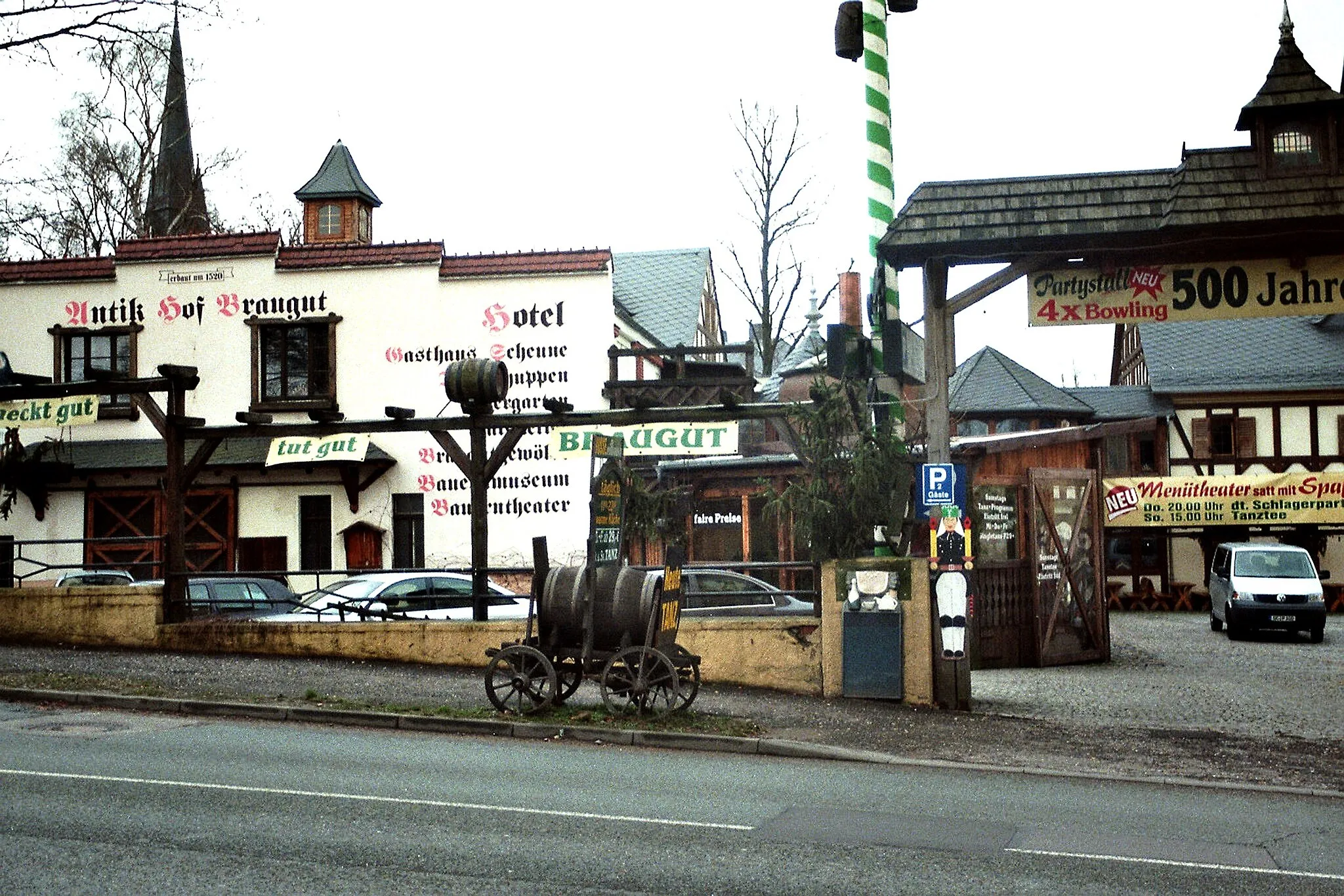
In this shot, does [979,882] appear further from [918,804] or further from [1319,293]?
[1319,293]

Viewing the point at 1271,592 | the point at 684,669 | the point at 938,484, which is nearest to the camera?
the point at 684,669

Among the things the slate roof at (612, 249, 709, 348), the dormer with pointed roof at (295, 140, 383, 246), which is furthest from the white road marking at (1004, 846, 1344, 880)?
the dormer with pointed roof at (295, 140, 383, 246)

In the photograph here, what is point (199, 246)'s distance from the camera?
107 feet

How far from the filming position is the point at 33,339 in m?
32.8

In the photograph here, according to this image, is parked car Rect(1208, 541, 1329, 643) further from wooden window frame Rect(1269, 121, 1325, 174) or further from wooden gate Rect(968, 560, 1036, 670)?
wooden window frame Rect(1269, 121, 1325, 174)

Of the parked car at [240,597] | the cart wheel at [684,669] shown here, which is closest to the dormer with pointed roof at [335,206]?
the parked car at [240,597]

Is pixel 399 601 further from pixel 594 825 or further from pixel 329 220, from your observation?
pixel 329 220

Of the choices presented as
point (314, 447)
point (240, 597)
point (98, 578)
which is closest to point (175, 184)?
point (98, 578)

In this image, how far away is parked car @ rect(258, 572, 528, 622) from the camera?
1908 centimetres

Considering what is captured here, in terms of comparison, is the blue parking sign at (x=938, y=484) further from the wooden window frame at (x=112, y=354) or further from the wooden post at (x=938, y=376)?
the wooden window frame at (x=112, y=354)

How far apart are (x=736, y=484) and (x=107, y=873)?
76.1ft

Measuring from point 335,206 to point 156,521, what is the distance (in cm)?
1054

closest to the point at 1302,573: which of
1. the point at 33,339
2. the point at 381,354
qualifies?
the point at 381,354

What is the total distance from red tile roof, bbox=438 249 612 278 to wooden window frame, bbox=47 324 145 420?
23.9 feet
